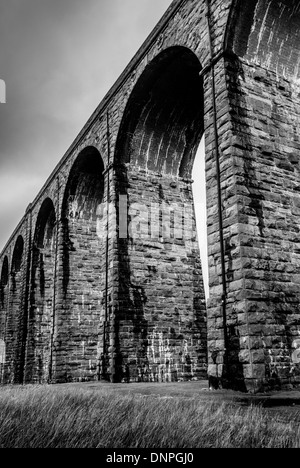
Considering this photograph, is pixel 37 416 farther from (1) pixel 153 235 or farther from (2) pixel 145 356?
(1) pixel 153 235

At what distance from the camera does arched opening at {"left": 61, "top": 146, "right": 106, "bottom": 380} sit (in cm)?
1323

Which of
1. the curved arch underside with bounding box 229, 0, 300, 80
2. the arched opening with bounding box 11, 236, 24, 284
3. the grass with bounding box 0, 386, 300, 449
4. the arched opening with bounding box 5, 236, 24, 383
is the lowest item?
the grass with bounding box 0, 386, 300, 449

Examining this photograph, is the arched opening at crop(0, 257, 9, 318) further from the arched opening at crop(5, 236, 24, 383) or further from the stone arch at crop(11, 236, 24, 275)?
the arched opening at crop(5, 236, 24, 383)

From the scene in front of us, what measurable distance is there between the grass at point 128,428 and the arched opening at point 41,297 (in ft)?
43.2

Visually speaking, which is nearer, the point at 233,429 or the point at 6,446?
→ the point at 6,446

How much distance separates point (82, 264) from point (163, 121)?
5.96 meters

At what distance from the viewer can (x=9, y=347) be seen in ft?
70.3

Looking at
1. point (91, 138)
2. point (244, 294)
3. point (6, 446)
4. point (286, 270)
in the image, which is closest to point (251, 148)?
point (286, 270)

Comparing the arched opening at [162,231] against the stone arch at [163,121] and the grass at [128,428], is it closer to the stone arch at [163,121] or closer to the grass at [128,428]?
the stone arch at [163,121]

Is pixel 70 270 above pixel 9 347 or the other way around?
above

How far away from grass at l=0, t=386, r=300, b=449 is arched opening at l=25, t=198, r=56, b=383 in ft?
43.2

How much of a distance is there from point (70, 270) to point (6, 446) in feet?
39.6

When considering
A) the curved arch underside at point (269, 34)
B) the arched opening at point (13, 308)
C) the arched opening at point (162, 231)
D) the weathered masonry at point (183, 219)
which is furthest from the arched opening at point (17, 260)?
the curved arch underside at point (269, 34)

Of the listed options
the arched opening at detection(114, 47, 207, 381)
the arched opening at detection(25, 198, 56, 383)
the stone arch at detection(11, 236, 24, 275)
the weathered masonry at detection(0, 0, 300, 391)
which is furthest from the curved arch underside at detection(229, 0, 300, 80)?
the stone arch at detection(11, 236, 24, 275)
